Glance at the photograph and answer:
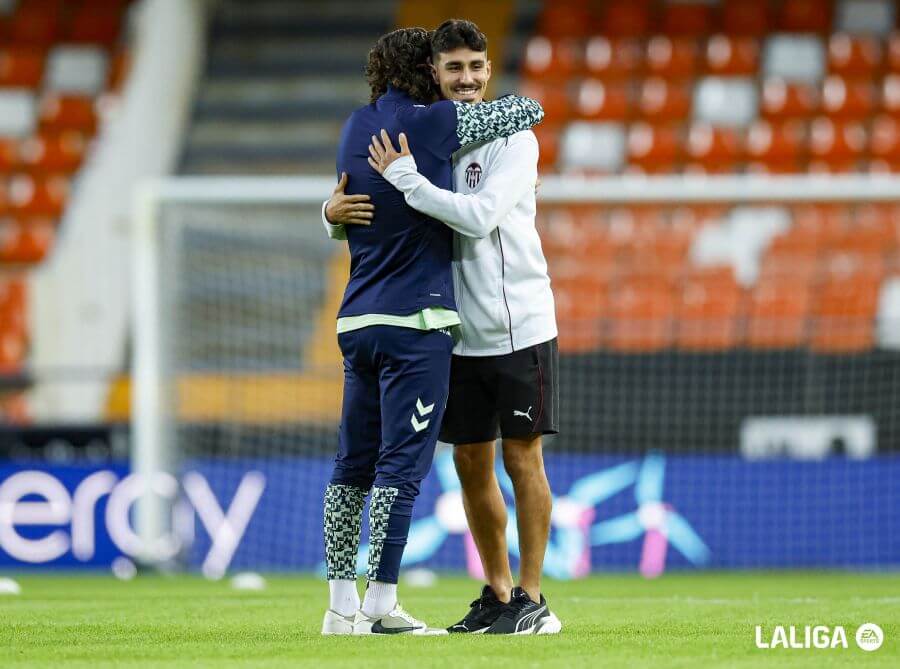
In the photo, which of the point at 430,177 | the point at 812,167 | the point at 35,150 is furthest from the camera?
the point at 35,150

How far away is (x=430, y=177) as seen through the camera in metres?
4.78

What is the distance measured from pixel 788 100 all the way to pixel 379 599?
388 inches

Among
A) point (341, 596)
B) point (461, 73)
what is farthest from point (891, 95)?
point (341, 596)

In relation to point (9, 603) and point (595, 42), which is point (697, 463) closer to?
point (9, 603)

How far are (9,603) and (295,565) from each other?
2.64m

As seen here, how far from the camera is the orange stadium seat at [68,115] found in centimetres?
1462

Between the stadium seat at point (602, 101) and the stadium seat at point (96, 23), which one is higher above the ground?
the stadium seat at point (96, 23)

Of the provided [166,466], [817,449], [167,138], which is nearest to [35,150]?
[167,138]

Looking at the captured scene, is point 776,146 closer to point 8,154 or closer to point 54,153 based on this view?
point 54,153

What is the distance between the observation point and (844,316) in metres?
9.93

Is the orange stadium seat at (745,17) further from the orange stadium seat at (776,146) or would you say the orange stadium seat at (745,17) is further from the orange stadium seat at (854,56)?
the orange stadium seat at (776,146)

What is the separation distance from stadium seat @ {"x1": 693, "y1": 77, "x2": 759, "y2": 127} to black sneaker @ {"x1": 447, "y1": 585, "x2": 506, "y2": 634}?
9.31 m

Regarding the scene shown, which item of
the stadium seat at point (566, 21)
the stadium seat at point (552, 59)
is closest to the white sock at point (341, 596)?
the stadium seat at point (552, 59)

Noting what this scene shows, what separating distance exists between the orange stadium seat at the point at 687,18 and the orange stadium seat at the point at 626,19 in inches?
6.8
